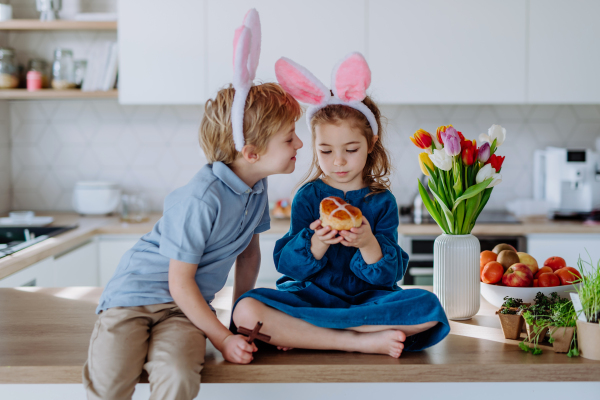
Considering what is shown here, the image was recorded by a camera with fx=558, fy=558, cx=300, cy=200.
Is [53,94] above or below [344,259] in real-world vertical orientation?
above

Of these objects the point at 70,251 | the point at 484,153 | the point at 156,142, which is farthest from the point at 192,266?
the point at 156,142

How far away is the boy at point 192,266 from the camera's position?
100 cm

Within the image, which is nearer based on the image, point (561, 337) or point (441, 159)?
point (561, 337)

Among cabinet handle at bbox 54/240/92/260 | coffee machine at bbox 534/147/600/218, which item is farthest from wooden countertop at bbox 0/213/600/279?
coffee machine at bbox 534/147/600/218

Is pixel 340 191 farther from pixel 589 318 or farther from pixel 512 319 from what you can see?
pixel 589 318

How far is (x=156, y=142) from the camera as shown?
319 centimetres

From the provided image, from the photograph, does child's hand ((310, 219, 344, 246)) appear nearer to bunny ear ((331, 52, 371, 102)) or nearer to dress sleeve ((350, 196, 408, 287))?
dress sleeve ((350, 196, 408, 287))

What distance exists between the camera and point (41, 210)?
323cm

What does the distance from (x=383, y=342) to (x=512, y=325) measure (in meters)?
0.29

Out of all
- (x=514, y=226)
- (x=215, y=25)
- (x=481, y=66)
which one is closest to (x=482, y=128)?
(x=481, y=66)

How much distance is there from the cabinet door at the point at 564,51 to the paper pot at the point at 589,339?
198 centimetres

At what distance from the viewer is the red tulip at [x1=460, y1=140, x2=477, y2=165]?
127cm

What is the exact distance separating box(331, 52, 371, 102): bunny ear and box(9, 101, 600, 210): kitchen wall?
1.87m

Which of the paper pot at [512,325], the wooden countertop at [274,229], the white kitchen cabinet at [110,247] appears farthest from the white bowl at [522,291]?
the white kitchen cabinet at [110,247]
